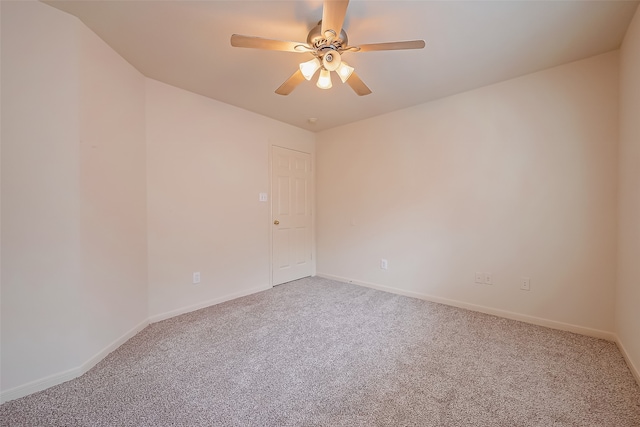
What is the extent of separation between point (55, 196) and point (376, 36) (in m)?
2.44

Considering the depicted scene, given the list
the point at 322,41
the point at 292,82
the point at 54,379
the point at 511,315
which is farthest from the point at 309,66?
the point at 511,315

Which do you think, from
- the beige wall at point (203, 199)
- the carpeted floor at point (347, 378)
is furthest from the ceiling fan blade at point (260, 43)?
the carpeted floor at point (347, 378)

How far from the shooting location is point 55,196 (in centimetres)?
156

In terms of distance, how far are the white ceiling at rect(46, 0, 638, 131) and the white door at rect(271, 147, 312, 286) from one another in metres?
1.23

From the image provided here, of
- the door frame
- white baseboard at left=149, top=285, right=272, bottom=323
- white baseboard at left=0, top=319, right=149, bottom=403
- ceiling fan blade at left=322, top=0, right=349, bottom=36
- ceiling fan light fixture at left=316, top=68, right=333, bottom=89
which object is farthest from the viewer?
the door frame

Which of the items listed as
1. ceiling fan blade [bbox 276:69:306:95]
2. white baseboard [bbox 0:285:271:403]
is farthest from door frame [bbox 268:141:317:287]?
ceiling fan blade [bbox 276:69:306:95]

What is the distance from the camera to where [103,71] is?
6.12 ft

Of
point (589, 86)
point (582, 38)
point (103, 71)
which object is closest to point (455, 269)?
point (589, 86)

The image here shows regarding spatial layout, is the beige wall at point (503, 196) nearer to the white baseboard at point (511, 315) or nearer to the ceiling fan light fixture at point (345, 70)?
the white baseboard at point (511, 315)

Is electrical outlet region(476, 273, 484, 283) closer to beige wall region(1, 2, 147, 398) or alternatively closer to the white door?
the white door

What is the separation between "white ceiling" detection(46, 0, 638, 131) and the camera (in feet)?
5.12

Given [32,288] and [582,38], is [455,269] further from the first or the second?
[32,288]

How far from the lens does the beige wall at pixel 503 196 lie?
2.08 m

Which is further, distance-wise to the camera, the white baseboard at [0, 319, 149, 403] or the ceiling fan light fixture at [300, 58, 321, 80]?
the ceiling fan light fixture at [300, 58, 321, 80]
